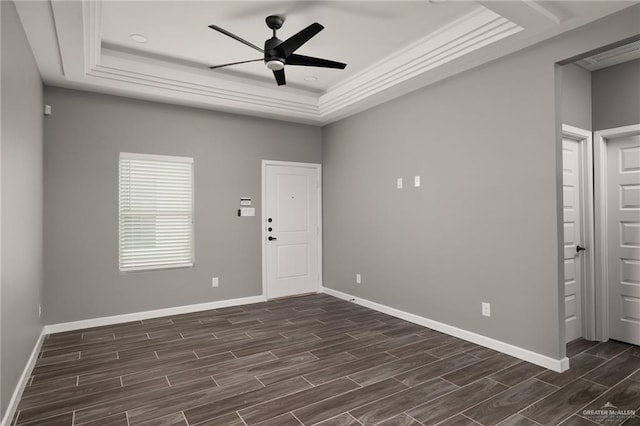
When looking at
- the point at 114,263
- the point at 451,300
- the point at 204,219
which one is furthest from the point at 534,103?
the point at 114,263

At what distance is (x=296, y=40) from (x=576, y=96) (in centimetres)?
290

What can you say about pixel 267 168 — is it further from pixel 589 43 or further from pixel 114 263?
pixel 589 43

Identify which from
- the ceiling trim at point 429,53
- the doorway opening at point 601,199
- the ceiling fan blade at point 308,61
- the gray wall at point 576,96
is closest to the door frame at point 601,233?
the doorway opening at point 601,199

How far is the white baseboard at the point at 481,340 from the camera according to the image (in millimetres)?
3113

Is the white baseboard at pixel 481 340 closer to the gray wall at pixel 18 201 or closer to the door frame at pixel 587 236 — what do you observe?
the door frame at pixel 587 236

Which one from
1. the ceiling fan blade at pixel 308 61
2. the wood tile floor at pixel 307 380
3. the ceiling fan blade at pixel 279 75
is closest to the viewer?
the wood tile floor at pixel 307 380

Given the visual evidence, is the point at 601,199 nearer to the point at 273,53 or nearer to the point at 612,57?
the point at 612,57

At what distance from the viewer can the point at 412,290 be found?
4504 mm

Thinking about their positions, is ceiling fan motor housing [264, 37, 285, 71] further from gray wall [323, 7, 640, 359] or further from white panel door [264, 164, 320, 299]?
white panel door [264, 164, 320, 299]

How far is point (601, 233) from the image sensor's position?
12.6 feet

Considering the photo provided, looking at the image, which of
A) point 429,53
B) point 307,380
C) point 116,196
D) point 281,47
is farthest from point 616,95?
point 116,196

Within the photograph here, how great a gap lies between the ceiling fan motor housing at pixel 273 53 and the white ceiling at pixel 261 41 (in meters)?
0.28

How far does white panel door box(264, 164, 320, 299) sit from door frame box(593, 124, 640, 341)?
12.4 ft

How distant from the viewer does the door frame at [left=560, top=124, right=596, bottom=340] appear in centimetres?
385
